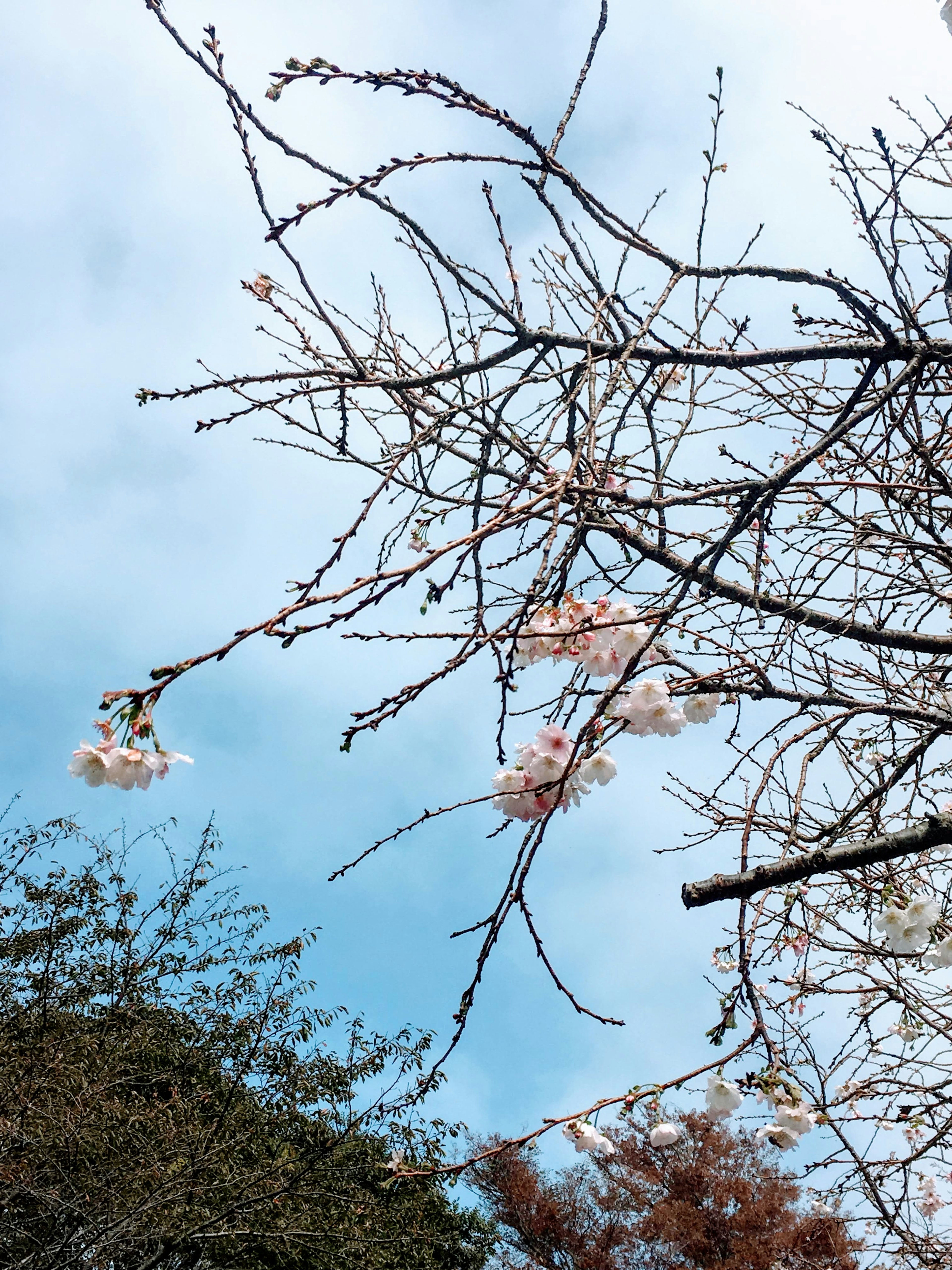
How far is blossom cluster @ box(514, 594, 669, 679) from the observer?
165 cm

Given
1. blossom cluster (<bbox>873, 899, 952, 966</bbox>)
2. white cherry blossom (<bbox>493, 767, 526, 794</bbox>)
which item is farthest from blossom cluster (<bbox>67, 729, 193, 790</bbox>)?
blossom cluster (<bbox>873, 899, 952, 966</bbox>)

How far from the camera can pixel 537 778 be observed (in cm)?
146

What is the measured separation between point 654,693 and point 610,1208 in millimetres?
12584

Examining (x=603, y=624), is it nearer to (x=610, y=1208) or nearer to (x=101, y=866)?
(x=101, y=866)

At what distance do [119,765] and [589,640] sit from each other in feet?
2.80

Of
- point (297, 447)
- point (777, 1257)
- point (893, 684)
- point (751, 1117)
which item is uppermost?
point (297, 447)

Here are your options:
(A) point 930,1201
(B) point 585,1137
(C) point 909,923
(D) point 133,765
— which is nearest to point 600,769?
(D) point 133,765

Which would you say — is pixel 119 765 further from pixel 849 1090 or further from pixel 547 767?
pixel 849 1090

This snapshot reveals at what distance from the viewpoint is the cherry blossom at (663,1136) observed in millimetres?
2307

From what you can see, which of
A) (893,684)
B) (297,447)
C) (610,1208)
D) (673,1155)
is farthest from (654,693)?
(610,1208)

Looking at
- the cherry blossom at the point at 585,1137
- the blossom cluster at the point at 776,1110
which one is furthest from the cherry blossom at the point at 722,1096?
the cherry blossom at the point at 585,1137

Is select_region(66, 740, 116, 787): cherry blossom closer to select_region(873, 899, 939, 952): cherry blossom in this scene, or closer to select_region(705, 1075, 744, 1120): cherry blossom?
select_region(705, 1075, 744, 1120): cherry blossom

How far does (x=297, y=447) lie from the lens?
3.36m

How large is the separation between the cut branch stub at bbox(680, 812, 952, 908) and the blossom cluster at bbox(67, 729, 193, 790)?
42.5 inches
